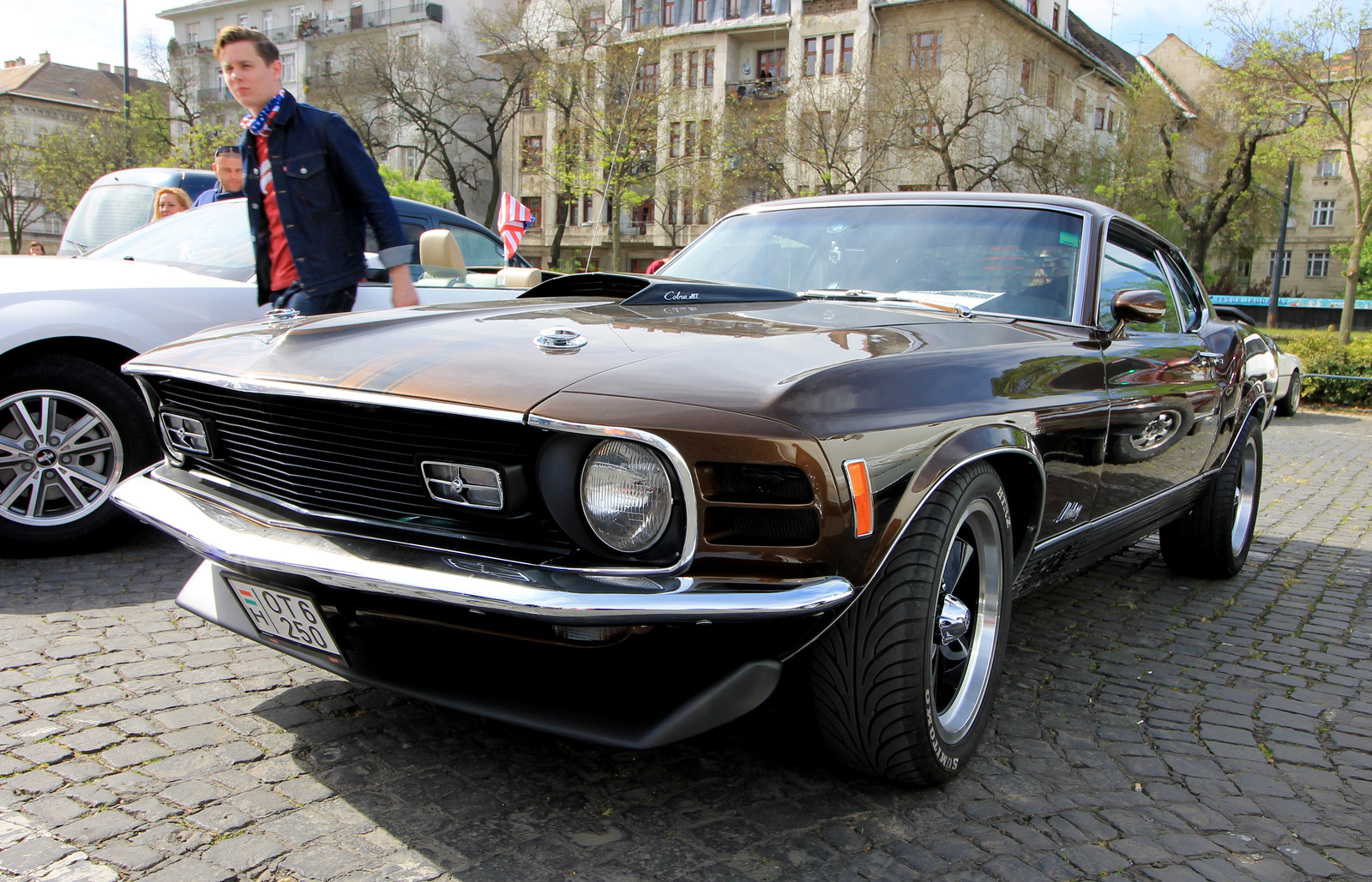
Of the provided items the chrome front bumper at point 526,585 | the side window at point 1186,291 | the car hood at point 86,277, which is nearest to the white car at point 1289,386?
the side window at point 1186,291

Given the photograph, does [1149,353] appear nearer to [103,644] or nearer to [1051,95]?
[103,644]

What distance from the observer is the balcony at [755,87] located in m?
40.7

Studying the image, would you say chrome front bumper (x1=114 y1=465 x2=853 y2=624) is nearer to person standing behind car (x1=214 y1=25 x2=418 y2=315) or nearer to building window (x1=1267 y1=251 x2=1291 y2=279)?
person standing behind car (x1=214 y1=25 x2=418 y2=315)

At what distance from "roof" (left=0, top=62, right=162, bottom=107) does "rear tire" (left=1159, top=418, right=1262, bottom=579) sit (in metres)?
77.9

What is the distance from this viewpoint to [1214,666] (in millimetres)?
3607

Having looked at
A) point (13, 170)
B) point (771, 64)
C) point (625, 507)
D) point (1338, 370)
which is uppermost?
A: point (771, 64)

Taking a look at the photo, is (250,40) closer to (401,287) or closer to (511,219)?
(401,287)

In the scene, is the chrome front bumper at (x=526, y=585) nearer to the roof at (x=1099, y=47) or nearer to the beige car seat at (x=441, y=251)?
the beige car seat at (x=441, y=251)

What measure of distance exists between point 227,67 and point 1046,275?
10.0 feet

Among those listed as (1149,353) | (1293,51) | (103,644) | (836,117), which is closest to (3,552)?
(103,644)

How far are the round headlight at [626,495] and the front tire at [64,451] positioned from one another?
3.04m

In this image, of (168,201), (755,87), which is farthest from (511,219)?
(755,87)

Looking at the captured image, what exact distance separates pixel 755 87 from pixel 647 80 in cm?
500

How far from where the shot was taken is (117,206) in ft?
34.0
